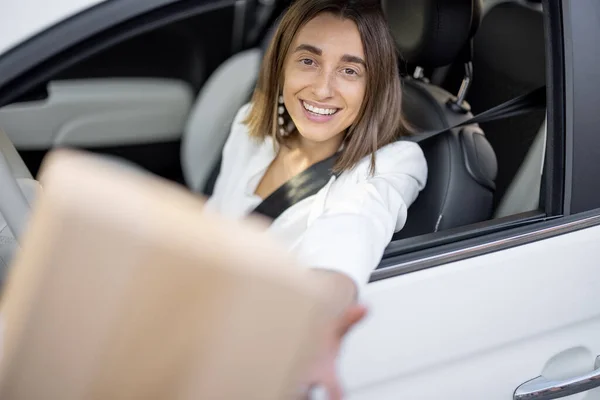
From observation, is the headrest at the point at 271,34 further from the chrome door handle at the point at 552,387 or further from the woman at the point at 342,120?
the chrome door handle at the point at 552,387

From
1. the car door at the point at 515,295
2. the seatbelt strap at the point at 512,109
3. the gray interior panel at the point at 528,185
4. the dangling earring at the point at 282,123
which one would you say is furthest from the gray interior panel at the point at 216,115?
the car door at the point at 515,295

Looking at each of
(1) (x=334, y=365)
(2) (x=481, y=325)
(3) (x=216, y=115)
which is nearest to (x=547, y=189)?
(2) (x=481, y=325)

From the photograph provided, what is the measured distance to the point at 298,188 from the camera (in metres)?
1.59

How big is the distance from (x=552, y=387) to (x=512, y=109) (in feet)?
1.99

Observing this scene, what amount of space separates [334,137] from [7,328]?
1.12 meters

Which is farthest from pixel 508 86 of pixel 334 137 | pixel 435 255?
pixel 435 255

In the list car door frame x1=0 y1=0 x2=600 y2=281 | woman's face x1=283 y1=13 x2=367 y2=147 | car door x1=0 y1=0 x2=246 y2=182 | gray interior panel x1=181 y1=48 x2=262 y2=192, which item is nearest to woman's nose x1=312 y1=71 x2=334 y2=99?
woman's face x1=283 y1=13 x2=367 y2=147

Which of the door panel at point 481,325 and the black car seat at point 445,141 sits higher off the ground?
the black car seat at point 445,141

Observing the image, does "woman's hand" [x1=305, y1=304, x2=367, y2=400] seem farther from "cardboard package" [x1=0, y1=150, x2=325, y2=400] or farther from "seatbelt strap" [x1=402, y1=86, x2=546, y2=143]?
"seatbelt strap" [x1=402, y1=86, x2=546, y2=143]

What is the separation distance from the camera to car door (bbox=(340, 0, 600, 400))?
45.9 inches

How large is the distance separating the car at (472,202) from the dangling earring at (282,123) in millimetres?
311

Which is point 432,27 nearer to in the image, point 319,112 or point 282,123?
point 319,112

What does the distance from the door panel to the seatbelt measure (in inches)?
14.1

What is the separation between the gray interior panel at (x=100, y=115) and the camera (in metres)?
2.32
